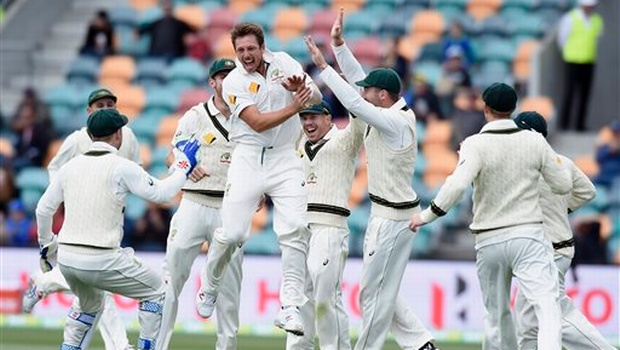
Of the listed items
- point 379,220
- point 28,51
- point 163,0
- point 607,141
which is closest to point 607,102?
point 607,141

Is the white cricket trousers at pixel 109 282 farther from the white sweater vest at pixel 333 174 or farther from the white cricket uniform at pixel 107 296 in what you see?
the white sweater vest at pixel 333 174

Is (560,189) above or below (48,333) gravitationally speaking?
above

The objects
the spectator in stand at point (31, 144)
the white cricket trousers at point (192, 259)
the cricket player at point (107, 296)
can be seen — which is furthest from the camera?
the spectator in stand at point (31, 144)

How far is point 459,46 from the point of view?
73.6ft

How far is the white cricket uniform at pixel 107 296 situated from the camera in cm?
1452

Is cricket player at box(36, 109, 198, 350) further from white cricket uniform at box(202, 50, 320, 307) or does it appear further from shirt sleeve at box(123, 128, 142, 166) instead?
shirt sleeve at box(123, 128, 142, 166)

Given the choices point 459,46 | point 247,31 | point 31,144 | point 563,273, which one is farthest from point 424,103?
A: point 247,31

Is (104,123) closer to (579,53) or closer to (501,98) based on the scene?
(501,98)

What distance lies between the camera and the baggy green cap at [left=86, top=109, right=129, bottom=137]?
41.8 feet

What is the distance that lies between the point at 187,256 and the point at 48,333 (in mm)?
4715

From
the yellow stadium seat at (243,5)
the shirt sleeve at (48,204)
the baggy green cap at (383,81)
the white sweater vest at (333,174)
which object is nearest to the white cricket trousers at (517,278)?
the baggy green cap at (383,81)

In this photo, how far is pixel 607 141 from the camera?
69.2ft

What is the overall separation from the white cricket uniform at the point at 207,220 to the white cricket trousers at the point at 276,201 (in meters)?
0.96

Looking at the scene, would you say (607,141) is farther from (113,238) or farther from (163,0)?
(113,238)
